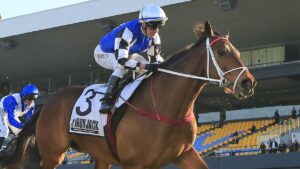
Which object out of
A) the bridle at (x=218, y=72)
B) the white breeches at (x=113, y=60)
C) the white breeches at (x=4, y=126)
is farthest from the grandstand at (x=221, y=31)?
the bridle at (x=218, y=72)

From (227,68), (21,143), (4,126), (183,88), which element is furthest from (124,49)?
(4,126)

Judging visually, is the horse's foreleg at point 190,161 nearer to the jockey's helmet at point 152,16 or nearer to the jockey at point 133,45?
the jockey at point 133,45

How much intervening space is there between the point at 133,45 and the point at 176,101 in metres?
1.06

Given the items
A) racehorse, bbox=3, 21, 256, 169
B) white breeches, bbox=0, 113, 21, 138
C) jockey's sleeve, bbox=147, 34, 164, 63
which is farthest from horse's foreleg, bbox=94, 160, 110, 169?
white breeches, bbox=0, 113, 21, 138

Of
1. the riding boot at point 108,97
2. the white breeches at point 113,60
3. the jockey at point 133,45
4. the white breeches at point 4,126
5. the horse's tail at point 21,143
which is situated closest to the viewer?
the jockey at point 133,45

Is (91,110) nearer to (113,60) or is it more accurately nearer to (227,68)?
Result: (113,60)

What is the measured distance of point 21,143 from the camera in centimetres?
793

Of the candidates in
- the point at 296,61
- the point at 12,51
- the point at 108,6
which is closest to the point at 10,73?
the point at 12,51

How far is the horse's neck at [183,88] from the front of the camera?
5.83 metres

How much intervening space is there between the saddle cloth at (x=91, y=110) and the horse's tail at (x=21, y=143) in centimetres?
110

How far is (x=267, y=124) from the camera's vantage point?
2517 centimetres

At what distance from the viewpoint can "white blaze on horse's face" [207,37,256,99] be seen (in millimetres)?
5367

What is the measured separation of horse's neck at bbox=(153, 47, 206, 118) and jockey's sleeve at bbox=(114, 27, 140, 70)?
0.44m

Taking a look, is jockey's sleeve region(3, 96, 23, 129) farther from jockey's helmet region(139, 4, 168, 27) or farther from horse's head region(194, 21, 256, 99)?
horse's head region(194, 21, 256, 99)
